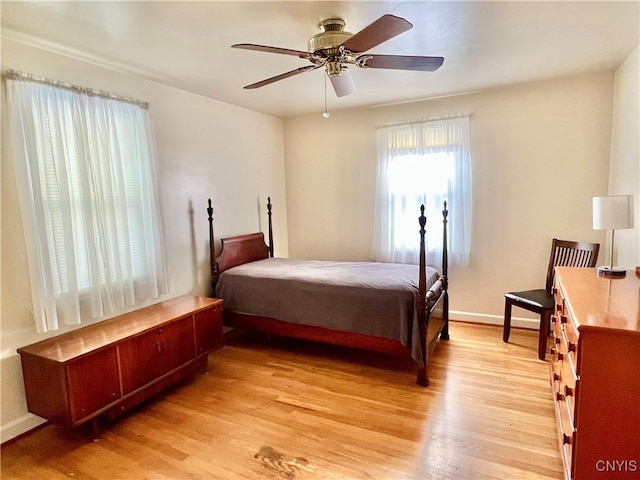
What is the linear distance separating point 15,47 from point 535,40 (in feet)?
11.3

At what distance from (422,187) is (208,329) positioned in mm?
2682

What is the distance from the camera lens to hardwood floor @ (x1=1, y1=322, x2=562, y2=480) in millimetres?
2029

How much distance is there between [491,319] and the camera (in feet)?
13.4

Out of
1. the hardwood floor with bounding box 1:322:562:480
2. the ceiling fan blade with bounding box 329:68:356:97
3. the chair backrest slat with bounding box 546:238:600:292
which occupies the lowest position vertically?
the hardwood floor with bounding box 1:322:562:480

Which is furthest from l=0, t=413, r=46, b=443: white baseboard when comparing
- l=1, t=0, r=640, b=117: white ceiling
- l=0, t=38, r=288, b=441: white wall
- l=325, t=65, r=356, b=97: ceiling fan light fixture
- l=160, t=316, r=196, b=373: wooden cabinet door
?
l=325, t=65, r=356, b=97: ceiling fan light fixture

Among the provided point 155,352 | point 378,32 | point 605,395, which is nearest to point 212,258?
point 155,352

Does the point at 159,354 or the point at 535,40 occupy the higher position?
the point at 535,40

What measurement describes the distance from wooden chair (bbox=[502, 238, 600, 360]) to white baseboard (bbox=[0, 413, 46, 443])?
3.85 m

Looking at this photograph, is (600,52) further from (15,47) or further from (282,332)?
(15,47)

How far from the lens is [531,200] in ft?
12.4

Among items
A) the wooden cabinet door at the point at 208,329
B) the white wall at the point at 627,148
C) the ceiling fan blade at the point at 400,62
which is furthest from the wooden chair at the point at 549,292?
the wooden cabinet door at the point at 208,329

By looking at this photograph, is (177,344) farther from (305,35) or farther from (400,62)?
(400,62)

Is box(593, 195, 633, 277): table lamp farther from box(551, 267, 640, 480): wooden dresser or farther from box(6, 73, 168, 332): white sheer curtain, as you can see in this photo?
box(6, 73, 168, 332): white sheer curtain

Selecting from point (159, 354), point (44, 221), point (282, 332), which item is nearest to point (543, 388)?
point (282, 332)
